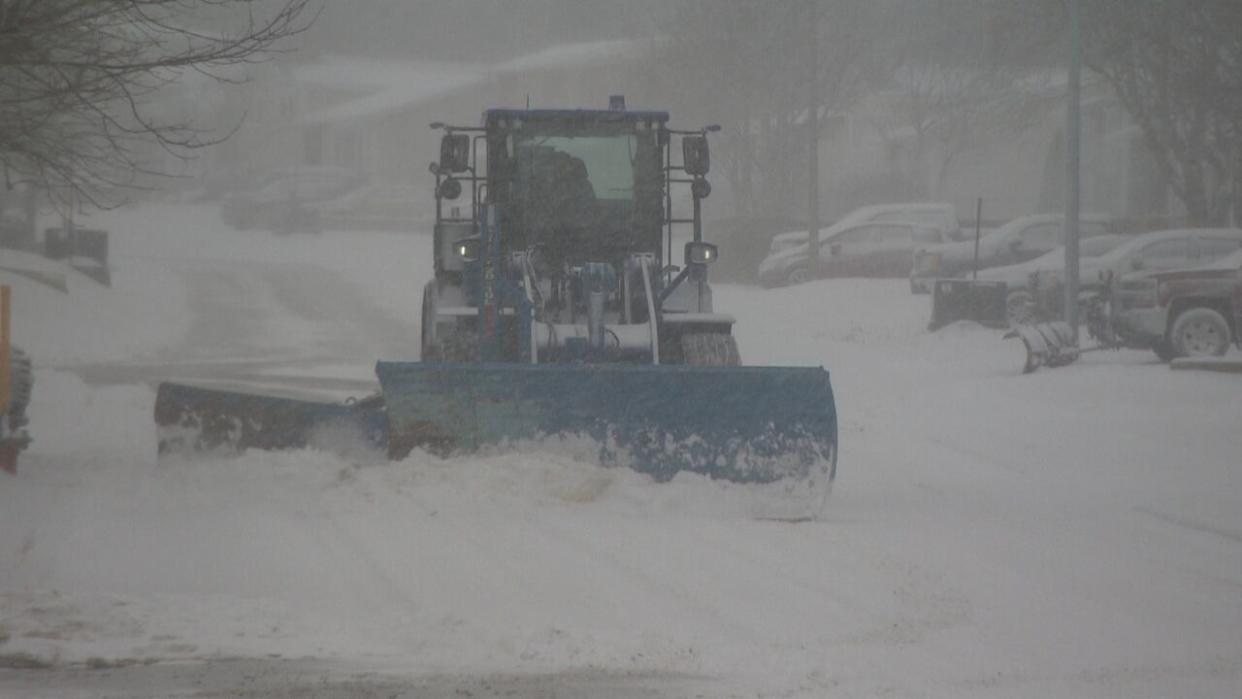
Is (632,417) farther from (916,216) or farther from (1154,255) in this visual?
(916,216)

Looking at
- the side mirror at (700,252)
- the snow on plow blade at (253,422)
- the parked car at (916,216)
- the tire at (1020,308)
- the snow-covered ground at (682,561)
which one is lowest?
the snow-covered ground at (682,561)

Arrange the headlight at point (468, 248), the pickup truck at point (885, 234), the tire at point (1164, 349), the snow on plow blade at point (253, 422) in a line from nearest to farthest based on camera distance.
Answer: the snow on plow blade at point (253, 422) → the headlight at point (468, 248) → the tire at point (1164, 349) → the pickup truck at point (885, 234)

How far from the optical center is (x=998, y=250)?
28.3 meters

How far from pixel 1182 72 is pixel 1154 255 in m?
5.91

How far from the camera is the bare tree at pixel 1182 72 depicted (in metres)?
27.1

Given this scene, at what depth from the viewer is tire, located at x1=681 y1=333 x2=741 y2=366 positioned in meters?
11.3

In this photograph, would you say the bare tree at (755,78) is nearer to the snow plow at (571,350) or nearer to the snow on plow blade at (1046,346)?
the snow on plow blade at (1046,346)

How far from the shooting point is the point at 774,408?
988 cm

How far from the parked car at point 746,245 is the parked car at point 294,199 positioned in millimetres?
17339

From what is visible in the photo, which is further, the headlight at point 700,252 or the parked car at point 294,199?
the parked car at point 294,199

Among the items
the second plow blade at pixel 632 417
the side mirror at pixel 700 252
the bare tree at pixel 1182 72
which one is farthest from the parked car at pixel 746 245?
the second plow blade at pixel 632 417

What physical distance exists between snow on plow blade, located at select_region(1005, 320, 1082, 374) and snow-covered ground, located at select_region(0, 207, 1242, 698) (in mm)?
2004

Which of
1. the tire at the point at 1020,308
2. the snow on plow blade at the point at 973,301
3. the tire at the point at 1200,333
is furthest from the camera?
the tire at the point at 1020,308

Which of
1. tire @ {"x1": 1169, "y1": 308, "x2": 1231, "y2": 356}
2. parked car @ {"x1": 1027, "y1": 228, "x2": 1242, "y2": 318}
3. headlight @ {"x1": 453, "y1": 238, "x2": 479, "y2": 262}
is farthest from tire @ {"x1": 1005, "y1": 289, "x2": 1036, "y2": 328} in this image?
headlight @ {"x1": 453, "y1": 238, "x2": 479, "y2": 262}
